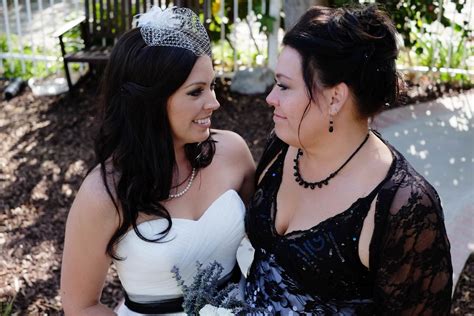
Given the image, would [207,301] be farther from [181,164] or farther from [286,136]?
[181,164]

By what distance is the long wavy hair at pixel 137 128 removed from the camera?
2.65 m

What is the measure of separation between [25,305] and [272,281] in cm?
214

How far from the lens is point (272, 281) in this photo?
262 centimetres

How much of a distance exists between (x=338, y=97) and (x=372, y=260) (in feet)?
1.73

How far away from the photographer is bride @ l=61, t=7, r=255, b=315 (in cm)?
269

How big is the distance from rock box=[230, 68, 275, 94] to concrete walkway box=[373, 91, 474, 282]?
1.24 m

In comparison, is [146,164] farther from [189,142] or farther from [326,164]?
[326,164]

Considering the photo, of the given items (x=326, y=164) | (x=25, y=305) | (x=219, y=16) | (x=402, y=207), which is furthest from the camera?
(x=219, y=16)

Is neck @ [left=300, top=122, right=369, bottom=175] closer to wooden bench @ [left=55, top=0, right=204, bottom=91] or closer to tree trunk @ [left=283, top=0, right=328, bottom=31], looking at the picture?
tree trunk @ [left=283, top=0, right=328, bottom=31]

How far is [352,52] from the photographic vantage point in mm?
2352

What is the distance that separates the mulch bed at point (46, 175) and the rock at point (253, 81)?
9cm

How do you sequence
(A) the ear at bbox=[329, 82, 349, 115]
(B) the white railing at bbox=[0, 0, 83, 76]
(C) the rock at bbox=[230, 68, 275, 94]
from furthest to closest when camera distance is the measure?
(B) the white railing at bbox=[0, 0, 83, 76], (C) the rock at bbox=[230, 68, 275, 94], (A) the ear at bbox=[329, 82, 349, 115]

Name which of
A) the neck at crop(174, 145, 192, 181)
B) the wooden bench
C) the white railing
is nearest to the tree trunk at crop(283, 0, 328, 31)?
the wooden bench

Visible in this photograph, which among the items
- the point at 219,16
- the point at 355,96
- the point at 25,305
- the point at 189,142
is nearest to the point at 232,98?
the point at 219,16
